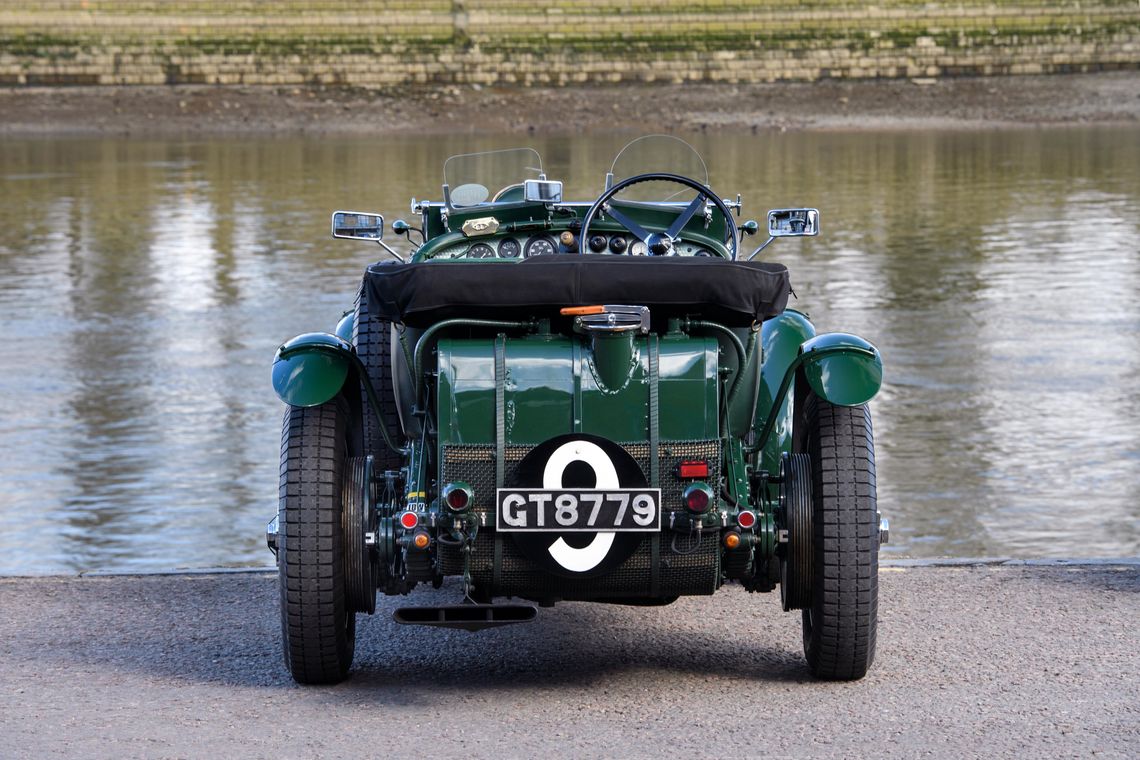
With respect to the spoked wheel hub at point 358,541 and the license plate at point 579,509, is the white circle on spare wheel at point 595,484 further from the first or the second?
the spoked wheel hub at point 358,541

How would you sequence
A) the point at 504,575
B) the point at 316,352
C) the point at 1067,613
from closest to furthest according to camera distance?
the point at 504,575, the point at 316,352, the point at 1067,613

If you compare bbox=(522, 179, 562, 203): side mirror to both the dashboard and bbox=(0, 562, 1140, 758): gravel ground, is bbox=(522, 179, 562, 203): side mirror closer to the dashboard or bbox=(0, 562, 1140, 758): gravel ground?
the dashboard

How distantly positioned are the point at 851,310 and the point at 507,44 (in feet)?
120

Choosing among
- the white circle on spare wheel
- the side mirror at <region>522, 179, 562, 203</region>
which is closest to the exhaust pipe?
the white circle on spare wheel

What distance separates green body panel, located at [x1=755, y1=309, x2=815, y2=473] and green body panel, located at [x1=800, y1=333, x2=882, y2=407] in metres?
0.50

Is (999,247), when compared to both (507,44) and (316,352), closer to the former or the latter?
(316,352)

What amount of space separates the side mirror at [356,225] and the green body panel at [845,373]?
1.88 meters

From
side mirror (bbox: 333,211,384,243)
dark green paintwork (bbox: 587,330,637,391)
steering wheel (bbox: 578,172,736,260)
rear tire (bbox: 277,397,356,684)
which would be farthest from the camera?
side mirror (bbox: 333,211,384,243)

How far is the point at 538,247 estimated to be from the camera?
7141mm

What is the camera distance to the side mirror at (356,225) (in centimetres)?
680

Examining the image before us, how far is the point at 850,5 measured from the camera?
5325 cm

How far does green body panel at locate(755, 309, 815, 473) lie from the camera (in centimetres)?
652

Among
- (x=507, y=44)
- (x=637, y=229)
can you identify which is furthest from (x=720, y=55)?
(x=637, y=229)

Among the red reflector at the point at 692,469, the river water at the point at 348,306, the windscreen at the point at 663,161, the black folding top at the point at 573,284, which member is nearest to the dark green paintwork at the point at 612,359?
the black folding top at the point at 573,284
